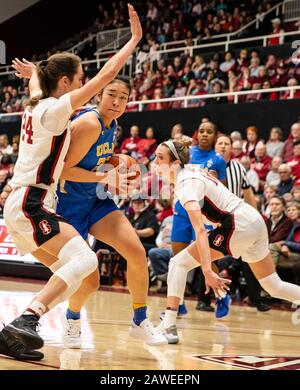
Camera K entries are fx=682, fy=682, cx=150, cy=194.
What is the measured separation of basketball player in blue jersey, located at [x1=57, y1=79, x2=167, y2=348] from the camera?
4.66 metres

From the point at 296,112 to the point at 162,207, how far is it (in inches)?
108

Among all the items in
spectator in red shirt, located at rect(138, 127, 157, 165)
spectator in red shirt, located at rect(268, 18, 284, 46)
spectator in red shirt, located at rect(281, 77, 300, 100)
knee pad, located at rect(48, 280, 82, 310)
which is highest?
spectator in red shirt, located at rect(268, 18, 284, 46)

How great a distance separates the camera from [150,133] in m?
13.0

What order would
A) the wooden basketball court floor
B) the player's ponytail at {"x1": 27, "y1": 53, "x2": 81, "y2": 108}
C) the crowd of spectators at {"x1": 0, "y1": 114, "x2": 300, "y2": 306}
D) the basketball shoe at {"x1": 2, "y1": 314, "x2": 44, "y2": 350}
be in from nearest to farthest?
the basketball shoe at {"x1": 2, "y1": 314, "x2": 44, "y2": 350} → the wooden basketball court floor → the player's ponytail at {"x1": 27, "y1": 53, "x2": 81, "y2": 108} → the crowd of spectators at {"x1": 0, "y1": 114, "x2": 300, "y2": 306}

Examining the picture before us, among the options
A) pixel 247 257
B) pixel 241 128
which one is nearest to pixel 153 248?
pixel 241 128

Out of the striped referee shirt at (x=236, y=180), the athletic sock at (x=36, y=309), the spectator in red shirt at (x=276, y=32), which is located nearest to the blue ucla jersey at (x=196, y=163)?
the striped referee shirt at (x=236, y=180)

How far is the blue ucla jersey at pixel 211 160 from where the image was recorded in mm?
7059

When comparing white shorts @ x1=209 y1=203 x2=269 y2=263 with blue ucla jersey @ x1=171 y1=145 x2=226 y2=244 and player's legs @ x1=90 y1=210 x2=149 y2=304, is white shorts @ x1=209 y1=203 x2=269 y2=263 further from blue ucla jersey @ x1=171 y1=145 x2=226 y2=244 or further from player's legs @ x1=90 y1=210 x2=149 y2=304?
blue ucla jersey @ x1=171 y1=145 x2=226 y2=244

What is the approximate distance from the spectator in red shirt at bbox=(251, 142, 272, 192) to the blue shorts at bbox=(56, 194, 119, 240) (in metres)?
5.95

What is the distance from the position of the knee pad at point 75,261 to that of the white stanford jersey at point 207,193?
44.7 inches

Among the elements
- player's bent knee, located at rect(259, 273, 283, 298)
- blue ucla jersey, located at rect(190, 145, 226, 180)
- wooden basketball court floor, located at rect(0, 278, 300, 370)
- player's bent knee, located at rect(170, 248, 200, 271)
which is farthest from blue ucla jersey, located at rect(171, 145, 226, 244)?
player's bent knee, located at rect(259, 273, 283, 298)

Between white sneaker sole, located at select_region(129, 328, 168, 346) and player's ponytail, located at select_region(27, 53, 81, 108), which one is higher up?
player's ponytail, located at select_region(27, 53, 81, 108)

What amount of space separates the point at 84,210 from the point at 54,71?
3.62 ft

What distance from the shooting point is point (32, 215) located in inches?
160
